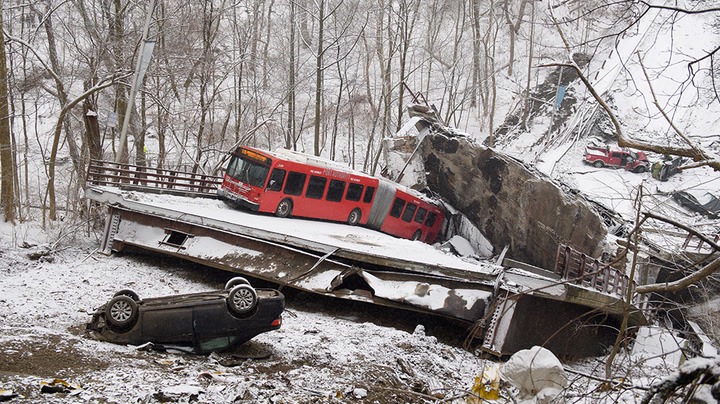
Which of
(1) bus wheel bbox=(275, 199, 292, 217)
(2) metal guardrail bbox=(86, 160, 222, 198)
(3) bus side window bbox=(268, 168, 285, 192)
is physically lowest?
(1) bus wheel bbox=(275, 199, 292, 217)

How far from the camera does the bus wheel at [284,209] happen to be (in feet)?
59.7

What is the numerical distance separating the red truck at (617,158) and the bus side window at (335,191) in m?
17.4

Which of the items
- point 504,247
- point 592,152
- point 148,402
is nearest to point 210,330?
point 148,402

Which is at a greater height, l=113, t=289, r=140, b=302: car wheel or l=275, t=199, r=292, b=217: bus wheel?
l=275, t=199, r=292, b=217: bus wheel

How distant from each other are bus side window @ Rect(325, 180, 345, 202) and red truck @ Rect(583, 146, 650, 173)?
17.4 meters

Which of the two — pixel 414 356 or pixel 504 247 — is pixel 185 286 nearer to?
pixel 414 356

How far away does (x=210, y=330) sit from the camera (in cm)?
809

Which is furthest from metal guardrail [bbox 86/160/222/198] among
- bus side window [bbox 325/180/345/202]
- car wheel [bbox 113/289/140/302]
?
car wheel [bbox 113/289/140/302]

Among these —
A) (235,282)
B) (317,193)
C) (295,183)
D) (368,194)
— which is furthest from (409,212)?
(235,282)

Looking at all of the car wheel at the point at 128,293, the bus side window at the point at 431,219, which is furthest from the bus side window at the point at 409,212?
the car wheel at the point at 128,293

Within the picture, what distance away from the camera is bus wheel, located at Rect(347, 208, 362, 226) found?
20672 mm

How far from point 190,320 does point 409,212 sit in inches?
608

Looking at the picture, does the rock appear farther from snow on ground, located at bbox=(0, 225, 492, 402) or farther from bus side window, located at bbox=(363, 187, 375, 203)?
bus side window, located at bbox=(363, 187, 375, 203)

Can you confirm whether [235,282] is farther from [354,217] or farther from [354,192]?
[354,217]
